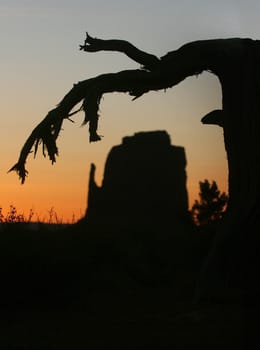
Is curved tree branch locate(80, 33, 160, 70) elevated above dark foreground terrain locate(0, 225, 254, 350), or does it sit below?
above

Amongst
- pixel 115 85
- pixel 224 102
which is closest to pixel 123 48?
pixel 115 85

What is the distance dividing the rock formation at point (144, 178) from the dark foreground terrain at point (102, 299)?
2627 cm

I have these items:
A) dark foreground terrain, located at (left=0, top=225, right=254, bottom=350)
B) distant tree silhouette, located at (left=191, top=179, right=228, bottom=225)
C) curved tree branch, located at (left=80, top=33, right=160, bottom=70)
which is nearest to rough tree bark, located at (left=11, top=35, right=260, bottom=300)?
curved tree branch, located at (left=80, top=33, right=160, bottom=70)

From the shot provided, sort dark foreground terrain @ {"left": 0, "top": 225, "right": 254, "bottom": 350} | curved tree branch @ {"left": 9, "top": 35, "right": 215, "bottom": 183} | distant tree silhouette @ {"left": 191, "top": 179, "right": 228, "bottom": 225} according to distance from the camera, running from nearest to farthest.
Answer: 1. dark foreground terrain @ {"left": 0, "top": 225, "right": 254, "bottom": 350}
2. curved tree branch @ {"left": 9, "top": 35, "right": 215, "bottom": 183}
3. distant tree silhouette @ {"left": 191, "top": 179, "right": 228, "bottom": 225}

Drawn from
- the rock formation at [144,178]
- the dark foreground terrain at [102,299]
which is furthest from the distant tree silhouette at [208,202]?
the dark foreground terrain at [102,299]

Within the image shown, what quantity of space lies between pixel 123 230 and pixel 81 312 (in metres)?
8.80

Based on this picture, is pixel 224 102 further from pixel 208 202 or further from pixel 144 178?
pixel 144 178

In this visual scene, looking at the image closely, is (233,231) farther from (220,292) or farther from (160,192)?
(160,192)

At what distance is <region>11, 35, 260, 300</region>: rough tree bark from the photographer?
12422 mm

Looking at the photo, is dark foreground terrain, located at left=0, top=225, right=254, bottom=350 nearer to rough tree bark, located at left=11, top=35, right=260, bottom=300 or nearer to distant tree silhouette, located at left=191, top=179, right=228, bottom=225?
rough tree bark, located at left=11, top=35, right=260, bottom=300

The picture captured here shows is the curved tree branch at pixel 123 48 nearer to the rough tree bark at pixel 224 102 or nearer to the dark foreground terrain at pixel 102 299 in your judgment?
the rough tree bark at pixel 224 102

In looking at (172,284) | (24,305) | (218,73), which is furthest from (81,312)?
(218,73)

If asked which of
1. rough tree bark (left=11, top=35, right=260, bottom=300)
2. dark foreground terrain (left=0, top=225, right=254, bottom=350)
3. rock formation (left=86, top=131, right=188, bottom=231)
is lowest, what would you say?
dark foreground terrain (left=0, top=225, right=254, bottom=350)

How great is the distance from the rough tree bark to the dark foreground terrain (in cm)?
125
